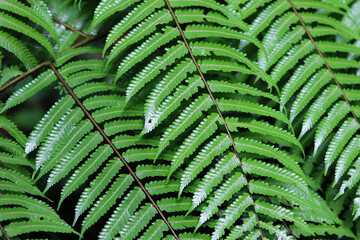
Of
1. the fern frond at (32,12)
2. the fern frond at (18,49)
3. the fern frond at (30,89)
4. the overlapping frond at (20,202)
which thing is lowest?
the overlapping frond at (20,202)

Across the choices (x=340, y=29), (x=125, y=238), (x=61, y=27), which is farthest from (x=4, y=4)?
(x=340, y=29)

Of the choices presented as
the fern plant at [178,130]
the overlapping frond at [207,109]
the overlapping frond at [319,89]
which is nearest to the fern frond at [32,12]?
the fern plant at [178,130]

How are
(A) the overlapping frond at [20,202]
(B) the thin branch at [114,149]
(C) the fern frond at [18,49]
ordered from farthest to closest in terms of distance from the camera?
1. (C) the fern frond at [18,49]
2. (B) the thin branch at [114,149]
3. (A) the overlapping frond at [20,202]

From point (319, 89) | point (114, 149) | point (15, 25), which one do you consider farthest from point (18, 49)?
point (319, 89)

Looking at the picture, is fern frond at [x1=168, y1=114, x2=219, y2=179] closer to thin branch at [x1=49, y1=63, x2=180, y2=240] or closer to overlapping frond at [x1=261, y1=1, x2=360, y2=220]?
thin branch at [x1=49, y1=63, x2=180, y2=240]

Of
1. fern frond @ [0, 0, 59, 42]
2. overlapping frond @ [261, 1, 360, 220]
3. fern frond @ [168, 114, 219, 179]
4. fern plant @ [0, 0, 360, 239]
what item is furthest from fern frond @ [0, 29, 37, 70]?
overlapping frond @ [261, 1, 360, 220]

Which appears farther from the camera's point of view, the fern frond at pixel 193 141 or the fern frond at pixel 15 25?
the fern frond at pixel 15 25

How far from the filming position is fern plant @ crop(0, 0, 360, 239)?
103 cm

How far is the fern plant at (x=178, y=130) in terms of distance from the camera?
3.37ft

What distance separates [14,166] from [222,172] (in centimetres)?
73

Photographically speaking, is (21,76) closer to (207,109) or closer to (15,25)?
(15,25)

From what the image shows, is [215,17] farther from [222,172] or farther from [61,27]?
[61,27]

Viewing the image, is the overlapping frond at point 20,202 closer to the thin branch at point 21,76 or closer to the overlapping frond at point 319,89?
the thin branch at point 21,76

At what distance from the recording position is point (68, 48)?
139cm
